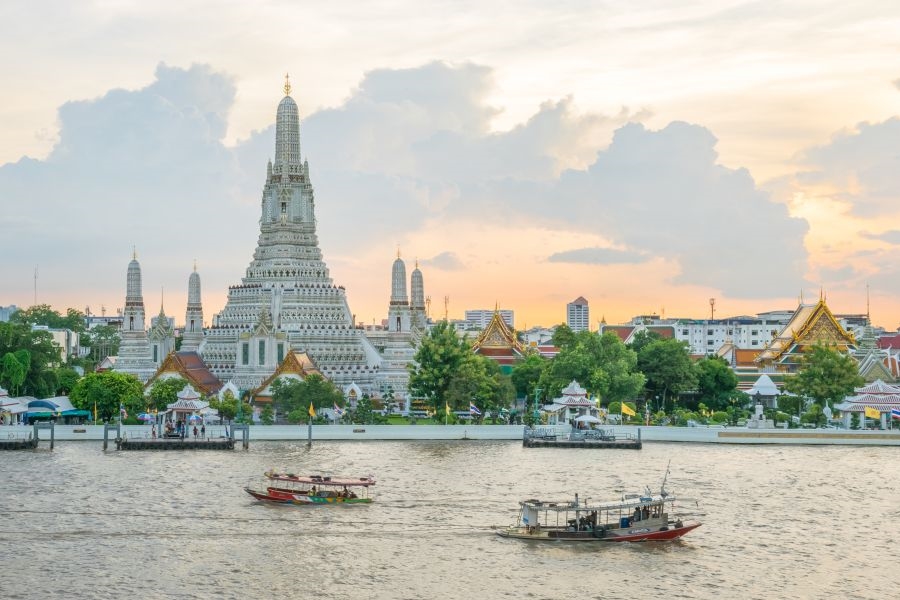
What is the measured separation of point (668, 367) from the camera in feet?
300

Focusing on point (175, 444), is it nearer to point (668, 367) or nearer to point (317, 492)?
point (317, 492)

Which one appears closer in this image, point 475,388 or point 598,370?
point 475,388

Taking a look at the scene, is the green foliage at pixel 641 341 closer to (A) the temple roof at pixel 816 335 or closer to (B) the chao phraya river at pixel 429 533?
(A) the temple roof at pixel 816 335

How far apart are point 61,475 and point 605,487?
23.1 meters

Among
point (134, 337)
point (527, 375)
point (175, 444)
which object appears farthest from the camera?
point (134, 337)

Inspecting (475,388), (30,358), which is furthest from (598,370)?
(30,358)

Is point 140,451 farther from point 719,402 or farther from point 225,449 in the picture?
point 719,402

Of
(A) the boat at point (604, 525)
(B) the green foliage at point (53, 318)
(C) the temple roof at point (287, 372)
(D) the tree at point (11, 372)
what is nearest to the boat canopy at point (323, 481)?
(A) the boat at point (604, 525)

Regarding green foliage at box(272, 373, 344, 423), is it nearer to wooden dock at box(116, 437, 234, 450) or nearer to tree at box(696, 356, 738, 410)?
wooden dock at box(116, 437, 234, 450)

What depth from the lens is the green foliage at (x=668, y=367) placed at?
91.4 meters

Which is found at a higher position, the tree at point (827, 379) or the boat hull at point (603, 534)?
the tree at point (827, 379)

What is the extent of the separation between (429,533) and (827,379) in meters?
44.5

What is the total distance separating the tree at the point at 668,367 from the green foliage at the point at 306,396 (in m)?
21.5

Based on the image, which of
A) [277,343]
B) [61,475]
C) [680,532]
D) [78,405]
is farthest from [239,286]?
[680,532]
